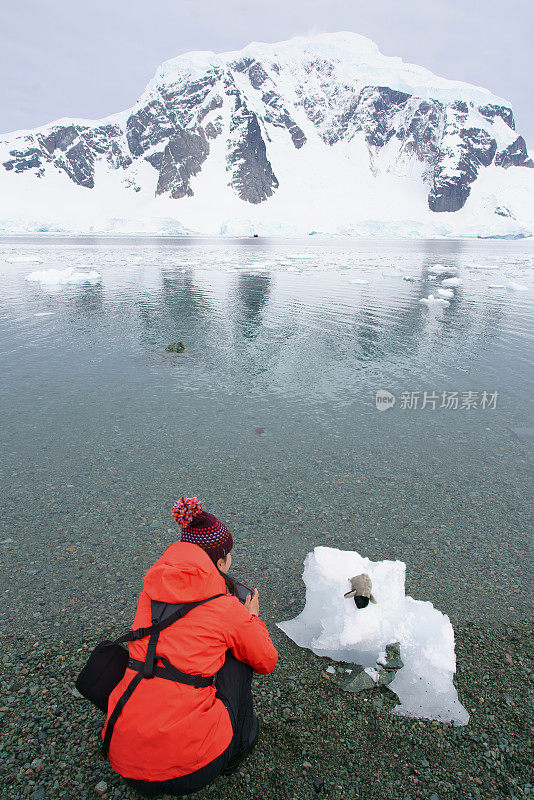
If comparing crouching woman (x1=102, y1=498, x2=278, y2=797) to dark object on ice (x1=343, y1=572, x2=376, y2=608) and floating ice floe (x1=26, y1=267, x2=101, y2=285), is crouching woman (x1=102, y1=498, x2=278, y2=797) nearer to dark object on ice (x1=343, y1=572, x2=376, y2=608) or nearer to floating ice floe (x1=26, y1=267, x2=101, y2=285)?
dark object on ice (x1=343, y1=572, x2=376, y2=608)

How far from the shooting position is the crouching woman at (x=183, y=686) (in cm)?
255

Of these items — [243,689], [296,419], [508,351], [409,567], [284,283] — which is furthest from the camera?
[284,283]

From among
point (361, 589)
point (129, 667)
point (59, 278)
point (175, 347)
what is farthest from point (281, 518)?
point (59, 278)

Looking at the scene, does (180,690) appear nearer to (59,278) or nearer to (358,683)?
(358,683)

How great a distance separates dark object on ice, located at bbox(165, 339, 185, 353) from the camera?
14805 millimetres

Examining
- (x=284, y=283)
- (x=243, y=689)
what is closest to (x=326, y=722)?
(x=243, y=689)

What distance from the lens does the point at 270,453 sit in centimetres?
820

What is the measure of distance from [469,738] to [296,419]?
21.6 ft

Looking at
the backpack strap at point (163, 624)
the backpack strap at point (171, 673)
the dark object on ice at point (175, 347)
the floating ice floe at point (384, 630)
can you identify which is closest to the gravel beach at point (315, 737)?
the floating ice floe at point (384, 630)

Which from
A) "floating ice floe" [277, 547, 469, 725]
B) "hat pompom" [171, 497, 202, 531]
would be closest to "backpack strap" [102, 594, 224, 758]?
"hat pompom" [171, 497, 202, 531]

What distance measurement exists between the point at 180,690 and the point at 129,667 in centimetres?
34

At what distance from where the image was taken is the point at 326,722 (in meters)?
3.64

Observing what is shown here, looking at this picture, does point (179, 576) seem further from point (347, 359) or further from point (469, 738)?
point (347, 359)

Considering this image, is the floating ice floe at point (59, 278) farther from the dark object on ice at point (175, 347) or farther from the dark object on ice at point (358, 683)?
the dark object on ice at point (358, 683)
